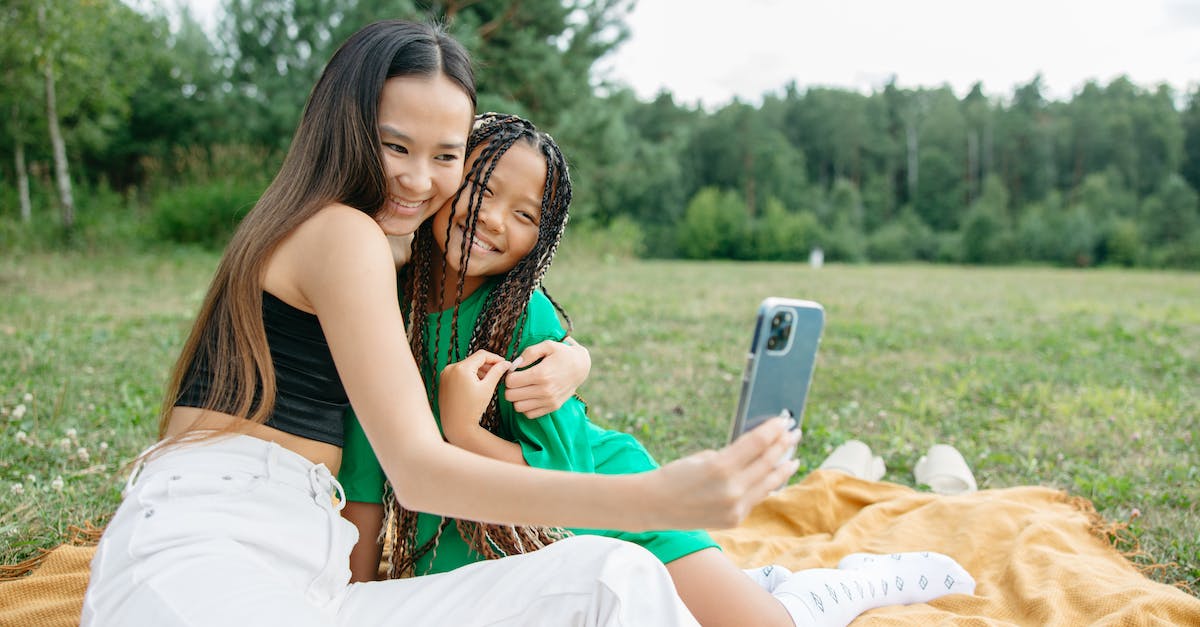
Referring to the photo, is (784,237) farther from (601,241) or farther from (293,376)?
(293,376)

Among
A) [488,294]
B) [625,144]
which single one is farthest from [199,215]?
[488,294]

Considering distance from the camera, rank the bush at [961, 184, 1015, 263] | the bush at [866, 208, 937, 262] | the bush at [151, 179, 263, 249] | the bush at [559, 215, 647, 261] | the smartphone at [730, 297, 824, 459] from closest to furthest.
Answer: the smartphone at [730, 297, 824, 459] → the bush at [151, 179, 263, 249] → the bush at [559, 215, 647, 261] → the bush at [961, 184, 1015, 263] → the bush at [866, 208, 937, 262]

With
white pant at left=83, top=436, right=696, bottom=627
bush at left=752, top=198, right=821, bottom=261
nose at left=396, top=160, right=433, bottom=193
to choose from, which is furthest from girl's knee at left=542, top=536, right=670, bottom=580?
bush at left=752, top=198, right=821, bottom=261

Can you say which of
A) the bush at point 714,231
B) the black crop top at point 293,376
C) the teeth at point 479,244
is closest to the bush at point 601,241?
the teeth at point 479,244

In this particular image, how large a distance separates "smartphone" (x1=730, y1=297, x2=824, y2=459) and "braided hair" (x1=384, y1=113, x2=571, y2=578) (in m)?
0.77

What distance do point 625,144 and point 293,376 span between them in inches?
713

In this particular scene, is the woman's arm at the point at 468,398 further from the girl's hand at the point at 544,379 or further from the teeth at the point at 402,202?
the teeth at the point at 402,202

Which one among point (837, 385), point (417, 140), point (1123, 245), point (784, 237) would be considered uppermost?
point (417, 140)

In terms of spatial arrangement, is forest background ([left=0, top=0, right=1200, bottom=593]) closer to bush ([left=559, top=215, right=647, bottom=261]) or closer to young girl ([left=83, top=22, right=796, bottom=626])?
bush ([left=559, top=215, right=647, bottom=261])

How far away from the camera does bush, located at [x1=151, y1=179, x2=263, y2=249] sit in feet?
43.2

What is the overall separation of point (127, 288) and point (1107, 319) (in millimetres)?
10617

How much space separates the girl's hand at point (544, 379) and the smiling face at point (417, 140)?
1.35ft

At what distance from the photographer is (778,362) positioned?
1403mm

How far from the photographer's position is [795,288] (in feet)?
41.3
